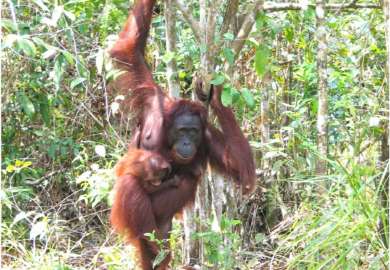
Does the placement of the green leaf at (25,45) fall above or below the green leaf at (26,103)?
above

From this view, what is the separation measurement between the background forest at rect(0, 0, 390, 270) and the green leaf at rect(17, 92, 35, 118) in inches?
0.6

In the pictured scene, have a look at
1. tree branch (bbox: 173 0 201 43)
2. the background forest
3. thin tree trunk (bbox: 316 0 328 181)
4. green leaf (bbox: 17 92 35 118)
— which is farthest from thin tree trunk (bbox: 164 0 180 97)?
green leaf (bbox: 17 92 35 118)

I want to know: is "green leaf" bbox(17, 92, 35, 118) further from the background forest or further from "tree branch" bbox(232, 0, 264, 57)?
"tree branch" bbox(232, 0, 264, 57)

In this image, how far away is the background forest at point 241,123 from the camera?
11.2 feet

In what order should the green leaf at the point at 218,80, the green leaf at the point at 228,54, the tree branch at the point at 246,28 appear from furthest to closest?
the tree branch at the point at 246,28
the green leaf at the point at 228,54
the green leaf at the point at 218,80

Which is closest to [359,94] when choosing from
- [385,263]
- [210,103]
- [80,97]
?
[210,103]

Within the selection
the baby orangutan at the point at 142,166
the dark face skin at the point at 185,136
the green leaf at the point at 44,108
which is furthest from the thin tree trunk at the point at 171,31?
the green leaf at the point at 44,108

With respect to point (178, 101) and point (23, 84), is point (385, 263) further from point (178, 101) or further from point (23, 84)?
point (23, 84)

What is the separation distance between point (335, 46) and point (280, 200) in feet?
4.11

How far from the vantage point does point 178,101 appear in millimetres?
3789

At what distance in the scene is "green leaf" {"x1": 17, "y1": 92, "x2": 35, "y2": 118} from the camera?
4.65 m

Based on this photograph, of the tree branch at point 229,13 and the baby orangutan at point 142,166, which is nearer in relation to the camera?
the tree branch at point 229,13

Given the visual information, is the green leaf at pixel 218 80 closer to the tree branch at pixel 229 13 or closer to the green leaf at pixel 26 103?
the tree branch at pixel 229 13

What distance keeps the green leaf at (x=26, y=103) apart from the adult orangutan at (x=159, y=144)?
910 mm
